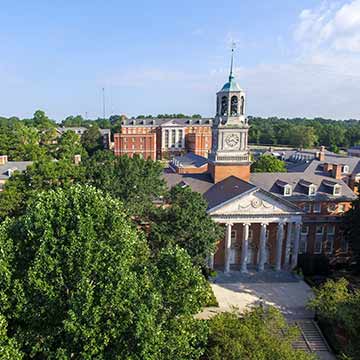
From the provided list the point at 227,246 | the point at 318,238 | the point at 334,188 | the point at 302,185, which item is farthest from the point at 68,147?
the point at 334,188

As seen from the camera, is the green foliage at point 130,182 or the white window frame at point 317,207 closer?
the green foliage at point 130,182

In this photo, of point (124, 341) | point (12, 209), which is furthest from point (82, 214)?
point (12, 209)

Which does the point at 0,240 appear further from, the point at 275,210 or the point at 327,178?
the point at 327,178

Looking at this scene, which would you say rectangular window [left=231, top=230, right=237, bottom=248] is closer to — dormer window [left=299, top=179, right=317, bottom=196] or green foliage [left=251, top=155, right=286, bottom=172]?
dormer window [left=299, top=179, right=317, bottom=196]

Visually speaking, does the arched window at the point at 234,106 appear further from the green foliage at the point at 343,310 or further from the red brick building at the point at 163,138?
the red brick building at the point at 163,138

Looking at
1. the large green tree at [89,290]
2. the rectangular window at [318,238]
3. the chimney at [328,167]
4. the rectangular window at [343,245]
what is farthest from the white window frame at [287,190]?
the large green tree at [89,290]
